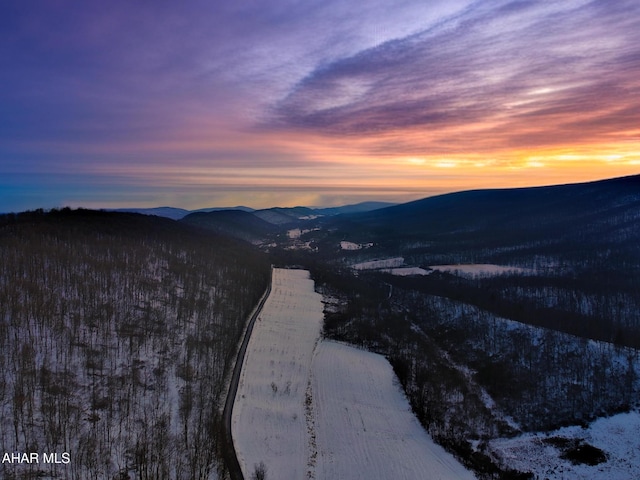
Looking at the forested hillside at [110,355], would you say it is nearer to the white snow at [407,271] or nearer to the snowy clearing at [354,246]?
the white snow at [407,271]

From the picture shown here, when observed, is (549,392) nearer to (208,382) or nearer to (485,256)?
(208,382)

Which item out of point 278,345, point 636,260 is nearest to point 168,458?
point 278,345

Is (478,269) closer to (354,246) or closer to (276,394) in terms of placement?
(354,246)

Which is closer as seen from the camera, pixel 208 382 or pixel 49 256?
pixel 208 382

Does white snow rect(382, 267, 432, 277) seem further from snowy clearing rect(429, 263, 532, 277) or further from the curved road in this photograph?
the curved road

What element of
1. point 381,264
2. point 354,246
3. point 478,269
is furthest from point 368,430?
point 354,246

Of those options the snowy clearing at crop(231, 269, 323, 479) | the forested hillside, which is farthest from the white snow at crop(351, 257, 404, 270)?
the forested hillside
